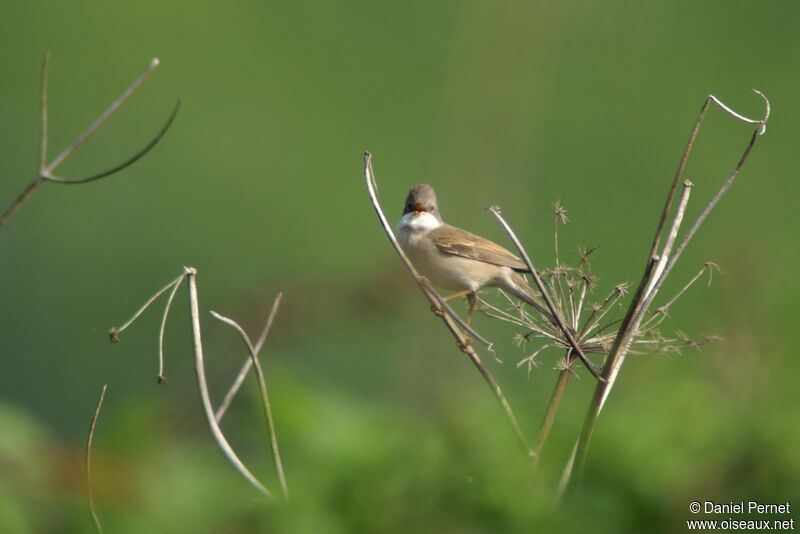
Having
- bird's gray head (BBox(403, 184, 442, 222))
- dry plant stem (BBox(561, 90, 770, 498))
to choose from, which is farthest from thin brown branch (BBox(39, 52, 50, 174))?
bird's gray head (BBox(403, 184, 442, 222))

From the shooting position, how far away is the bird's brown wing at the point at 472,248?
179 inches

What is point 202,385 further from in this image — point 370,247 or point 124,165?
point 370,247

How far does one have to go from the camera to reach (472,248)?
466 centimetres

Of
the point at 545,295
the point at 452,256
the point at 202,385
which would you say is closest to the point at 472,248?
the point at 452,256

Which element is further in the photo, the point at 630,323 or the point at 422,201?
the point at 422,201

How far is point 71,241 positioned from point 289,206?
7.80 feet

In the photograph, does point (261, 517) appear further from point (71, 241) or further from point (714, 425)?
point (71, 241)

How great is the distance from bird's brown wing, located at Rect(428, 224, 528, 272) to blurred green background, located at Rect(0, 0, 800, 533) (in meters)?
0.24

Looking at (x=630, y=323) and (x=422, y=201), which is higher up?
(x=630, y=323)

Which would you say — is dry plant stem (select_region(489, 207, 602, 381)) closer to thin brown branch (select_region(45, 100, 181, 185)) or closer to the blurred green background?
the blurred green background

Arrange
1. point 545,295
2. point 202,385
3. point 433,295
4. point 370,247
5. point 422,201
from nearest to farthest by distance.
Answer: point 202,385
point 545,295
point 433,295
point 422,201
point 370,247

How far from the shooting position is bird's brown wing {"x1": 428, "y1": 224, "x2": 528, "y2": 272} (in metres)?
4.55

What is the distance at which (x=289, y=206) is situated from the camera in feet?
41.8

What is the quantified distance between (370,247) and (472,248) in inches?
246
